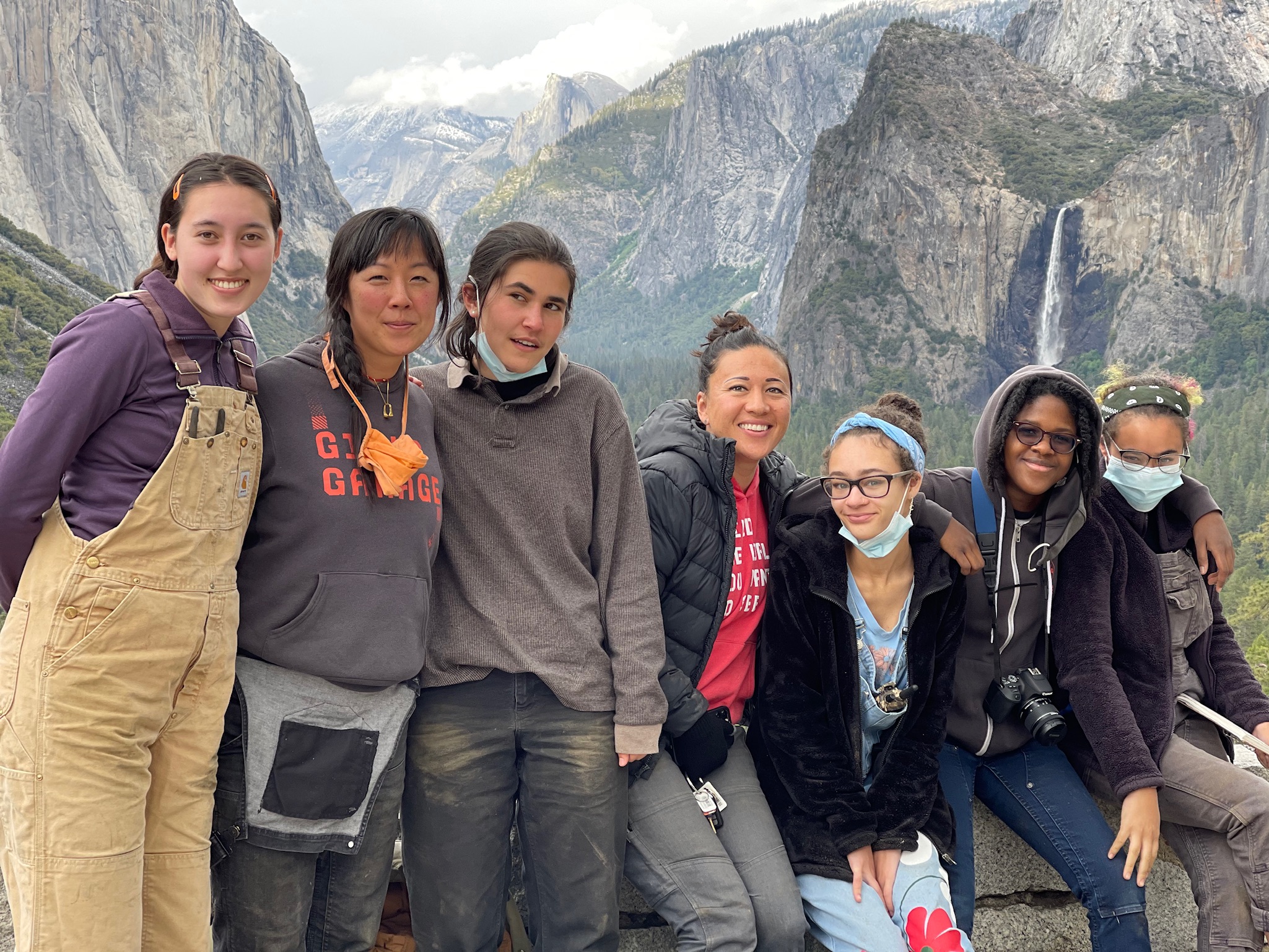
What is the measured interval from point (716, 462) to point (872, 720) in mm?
1143

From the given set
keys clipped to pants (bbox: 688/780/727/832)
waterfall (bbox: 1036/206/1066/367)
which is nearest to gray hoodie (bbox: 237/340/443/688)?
keys clipped to pants (bbox: 688/780/727/832)

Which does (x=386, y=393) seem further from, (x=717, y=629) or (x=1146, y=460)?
(x=1146, y=460)

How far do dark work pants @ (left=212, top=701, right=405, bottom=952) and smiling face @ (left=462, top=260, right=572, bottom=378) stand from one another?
1.35 metres

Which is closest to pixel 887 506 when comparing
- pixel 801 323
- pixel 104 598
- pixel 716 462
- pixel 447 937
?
pixel 716 462

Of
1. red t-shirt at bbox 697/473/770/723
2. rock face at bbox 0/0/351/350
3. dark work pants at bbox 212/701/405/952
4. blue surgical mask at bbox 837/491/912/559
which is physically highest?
rock face at bbox 0/0/351/350

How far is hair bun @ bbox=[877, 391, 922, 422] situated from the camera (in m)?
4.24

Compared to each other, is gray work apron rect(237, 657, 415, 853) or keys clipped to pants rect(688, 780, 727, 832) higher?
gray work apron rect(237, 657, 415, 853)

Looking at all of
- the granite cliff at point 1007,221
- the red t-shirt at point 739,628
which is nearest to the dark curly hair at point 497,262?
the red t-shirt at point 739,628

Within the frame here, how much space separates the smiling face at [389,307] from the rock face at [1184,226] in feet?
308

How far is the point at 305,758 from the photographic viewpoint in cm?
267

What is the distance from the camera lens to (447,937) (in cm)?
296

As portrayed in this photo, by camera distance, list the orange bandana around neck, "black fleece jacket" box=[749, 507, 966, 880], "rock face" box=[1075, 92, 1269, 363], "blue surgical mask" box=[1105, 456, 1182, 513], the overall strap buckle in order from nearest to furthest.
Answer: the overall strap buckle
the orange bandana around neck
"black fleece jacket" box=[749, 507, 966, 880]
"blue surgical mask" box=[1105, 456, 1182, 513]
"rock face" box=[1075, 92, 1269, 363]

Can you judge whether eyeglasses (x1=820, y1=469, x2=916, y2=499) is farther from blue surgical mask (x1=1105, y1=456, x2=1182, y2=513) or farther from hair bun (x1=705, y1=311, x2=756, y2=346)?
blue surgical mask (x1=1105, y1=456, x2=1182, y2=513)

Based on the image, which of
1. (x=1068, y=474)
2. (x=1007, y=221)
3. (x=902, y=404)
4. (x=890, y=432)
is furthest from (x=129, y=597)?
(x=1007, y=221)
